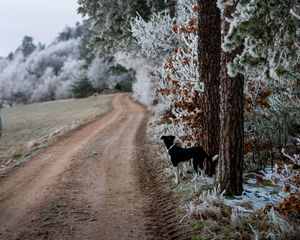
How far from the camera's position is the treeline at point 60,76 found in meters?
63.0

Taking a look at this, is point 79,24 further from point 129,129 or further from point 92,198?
point 92,198

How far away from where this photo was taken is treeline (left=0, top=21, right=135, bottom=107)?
207 feet

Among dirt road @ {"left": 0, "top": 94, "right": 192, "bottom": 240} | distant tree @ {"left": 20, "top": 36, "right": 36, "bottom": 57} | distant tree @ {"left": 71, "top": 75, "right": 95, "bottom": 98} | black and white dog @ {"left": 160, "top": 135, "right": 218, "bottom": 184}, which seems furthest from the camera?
distant tree @ {"left": 20, "top": 36, "right": 36, "bottom": 57}

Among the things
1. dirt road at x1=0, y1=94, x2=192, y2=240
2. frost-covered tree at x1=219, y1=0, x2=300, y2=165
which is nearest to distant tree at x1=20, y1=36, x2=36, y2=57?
dirt road at x1=0, y1=94, x2=192, y2=240

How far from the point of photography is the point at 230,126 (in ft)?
24.1

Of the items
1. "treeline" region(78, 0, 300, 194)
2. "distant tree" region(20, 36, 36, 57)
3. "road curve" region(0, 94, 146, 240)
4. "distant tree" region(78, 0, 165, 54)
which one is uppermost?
"distant tree" region(20, 36, 36, 57)

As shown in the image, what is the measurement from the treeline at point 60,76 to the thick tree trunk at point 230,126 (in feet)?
149

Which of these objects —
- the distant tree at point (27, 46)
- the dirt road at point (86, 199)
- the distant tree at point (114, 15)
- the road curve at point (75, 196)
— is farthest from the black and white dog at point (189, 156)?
the distant tree at point (27, 46)

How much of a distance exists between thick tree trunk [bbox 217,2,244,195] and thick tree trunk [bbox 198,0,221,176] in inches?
54.9

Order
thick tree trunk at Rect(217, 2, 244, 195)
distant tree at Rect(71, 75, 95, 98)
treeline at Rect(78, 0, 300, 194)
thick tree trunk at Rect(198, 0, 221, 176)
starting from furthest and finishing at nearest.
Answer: distant tree at Rect(71, 75, 95, 98), thick tree trunk at Rect(198, 0, 221, 176), thick tree trunk at Rect(217, 2, 244, 195), treeline at Rect(78, 0, 300, 194)

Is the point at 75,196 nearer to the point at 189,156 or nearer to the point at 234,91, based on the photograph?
the point at 189,156

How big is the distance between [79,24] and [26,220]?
107 meters

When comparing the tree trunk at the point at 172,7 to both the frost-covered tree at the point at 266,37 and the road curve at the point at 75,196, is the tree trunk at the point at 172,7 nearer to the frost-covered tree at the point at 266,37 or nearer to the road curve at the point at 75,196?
the road curve at the point at 75,196

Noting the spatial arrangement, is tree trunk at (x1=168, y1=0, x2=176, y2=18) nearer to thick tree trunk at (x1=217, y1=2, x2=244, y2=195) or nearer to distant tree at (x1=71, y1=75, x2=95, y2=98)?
thick tree trunk at (x1=217, y1=2, x2=244, y2=195)
